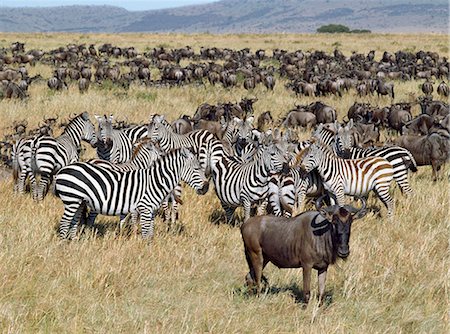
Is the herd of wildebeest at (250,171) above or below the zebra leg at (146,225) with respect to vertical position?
above

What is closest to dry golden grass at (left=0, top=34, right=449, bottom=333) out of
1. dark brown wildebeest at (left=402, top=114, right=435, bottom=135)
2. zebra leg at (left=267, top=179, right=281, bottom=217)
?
zebra leg at (left=267, top=179, right=281, bottom=217)

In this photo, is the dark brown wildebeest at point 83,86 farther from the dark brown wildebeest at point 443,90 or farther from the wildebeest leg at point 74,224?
the wildebeest leg at point 74,224

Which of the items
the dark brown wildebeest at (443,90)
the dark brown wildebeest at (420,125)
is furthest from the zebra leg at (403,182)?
the dark brown wildebeest at (443,90)

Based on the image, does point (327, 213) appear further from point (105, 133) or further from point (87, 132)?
point (87, 132)

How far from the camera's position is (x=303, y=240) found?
6.54m

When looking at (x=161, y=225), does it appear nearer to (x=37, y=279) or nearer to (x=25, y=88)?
(x=37, y=279)

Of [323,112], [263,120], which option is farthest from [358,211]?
[323,112]

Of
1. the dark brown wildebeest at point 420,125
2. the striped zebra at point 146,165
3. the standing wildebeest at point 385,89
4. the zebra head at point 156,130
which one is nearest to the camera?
the striped zebra at point 146,165

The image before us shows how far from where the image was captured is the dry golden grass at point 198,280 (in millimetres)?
6082

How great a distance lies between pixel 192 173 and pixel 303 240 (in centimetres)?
258

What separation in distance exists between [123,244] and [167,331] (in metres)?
2.38

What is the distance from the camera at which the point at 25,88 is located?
2284 centimetres

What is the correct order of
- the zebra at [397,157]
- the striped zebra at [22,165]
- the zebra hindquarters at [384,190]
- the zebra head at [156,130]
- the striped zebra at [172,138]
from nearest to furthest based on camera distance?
1. the zebra hindquarters at [384,190]
2. the striped zebra at [22,165]
3. the zebra at [397,157]
4. the striped zebra at [172,138]
5. the zebra head at [156,130]

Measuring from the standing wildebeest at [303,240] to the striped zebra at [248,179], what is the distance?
2.30 meters
